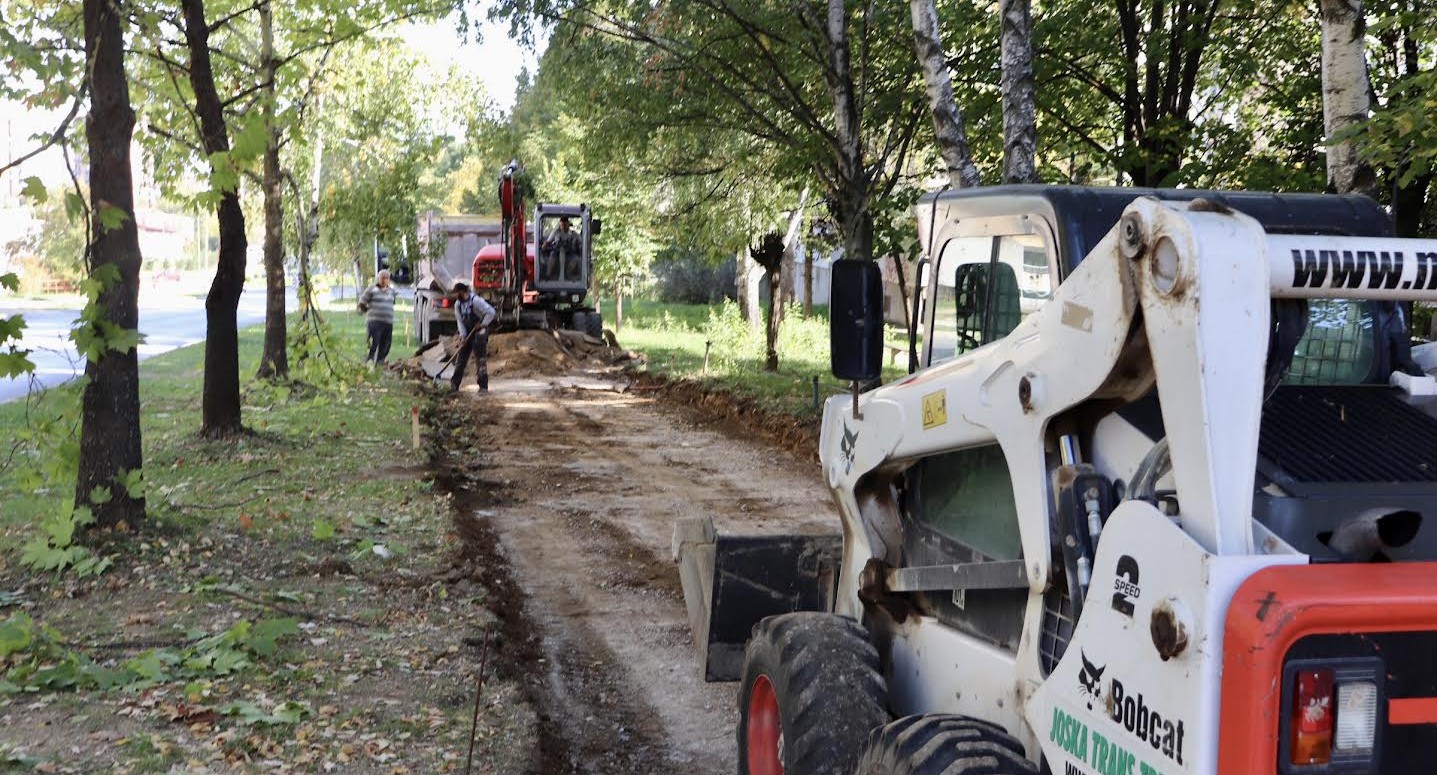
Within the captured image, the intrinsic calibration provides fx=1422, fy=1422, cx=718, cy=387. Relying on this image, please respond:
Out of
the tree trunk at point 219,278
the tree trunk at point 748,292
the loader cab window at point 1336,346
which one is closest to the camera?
the loader cab window at point 1336,346

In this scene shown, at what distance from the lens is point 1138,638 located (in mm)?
2777

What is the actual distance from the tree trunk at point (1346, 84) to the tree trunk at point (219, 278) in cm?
759

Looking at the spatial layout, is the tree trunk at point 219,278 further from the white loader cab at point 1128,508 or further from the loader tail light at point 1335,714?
the loader tail light at point 1335,714

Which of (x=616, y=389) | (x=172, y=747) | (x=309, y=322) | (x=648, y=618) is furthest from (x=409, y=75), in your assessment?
(x=172, y=747)

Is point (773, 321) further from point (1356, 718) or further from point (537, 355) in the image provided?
point (1356, 718)

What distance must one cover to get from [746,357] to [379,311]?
6726 millimetres

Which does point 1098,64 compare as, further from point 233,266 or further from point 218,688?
point 218,688

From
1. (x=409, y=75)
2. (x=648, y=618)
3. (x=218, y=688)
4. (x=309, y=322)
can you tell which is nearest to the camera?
(x=218, y=688)

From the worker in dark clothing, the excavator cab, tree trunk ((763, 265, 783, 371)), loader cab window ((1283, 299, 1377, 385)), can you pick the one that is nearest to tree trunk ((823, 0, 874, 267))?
tree trunk ((763, 265, 783, 371))

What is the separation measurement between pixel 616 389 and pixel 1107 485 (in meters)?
21.0

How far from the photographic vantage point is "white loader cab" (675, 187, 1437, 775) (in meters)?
2.54

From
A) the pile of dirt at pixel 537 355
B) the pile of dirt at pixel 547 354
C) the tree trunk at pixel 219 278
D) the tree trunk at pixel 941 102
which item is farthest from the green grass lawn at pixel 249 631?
the pile of dirt at pixel 547 354

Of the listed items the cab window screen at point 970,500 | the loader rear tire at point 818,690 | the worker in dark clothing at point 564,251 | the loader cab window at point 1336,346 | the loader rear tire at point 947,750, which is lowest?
the loader rear tire at point 818,690

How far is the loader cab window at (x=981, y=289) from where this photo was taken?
424 centimetres
